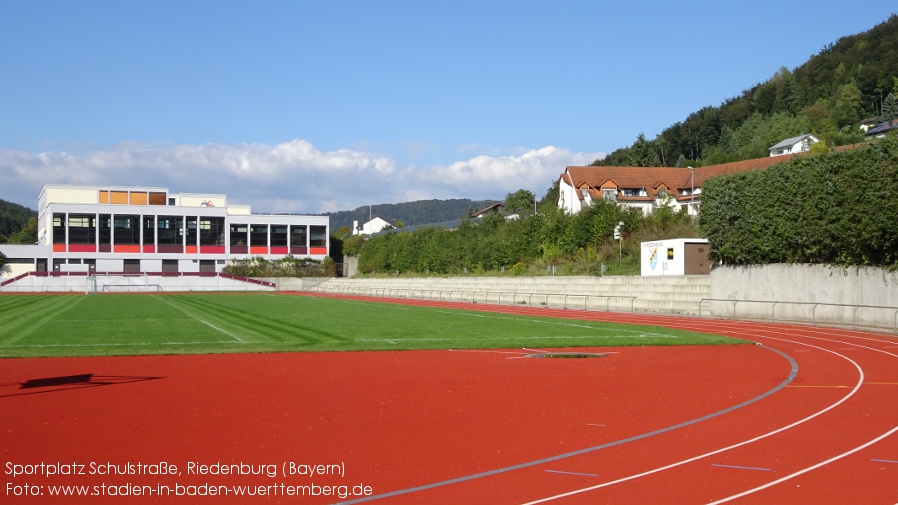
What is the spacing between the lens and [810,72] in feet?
485

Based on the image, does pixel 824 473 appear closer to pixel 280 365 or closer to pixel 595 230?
pixel 280 365

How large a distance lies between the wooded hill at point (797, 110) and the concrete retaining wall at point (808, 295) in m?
75.8

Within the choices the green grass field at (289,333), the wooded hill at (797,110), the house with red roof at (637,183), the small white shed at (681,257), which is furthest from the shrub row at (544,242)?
the wooded hill at (797,110)

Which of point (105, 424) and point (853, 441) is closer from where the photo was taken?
point (853, 441)

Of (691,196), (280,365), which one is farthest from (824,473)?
(691,196)

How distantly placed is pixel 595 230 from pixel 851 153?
24.1 meters

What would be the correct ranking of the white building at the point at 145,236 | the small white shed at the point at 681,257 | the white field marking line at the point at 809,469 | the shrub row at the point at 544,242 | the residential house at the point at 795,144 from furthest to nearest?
1. the residential house at the point at 795,144
2. the white building at the point at 145,236
3. the shrub row at the point at 544,242
4. the small white shed at the point at 681,257
5. the white field marking line at the point at 809,469

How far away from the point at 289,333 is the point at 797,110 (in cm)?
13600

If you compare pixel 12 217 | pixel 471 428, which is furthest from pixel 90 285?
pixel 12 217

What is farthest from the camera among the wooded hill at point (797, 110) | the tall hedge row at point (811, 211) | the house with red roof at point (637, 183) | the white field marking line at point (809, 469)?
the wooded hill at point (797, 110)

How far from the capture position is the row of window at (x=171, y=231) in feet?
311

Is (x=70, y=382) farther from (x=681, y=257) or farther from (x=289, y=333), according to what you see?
(x=681, y=257)

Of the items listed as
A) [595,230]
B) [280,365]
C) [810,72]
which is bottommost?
[280,365]

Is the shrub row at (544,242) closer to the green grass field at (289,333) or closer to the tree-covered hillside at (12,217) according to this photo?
the green grass field at (289,333)
